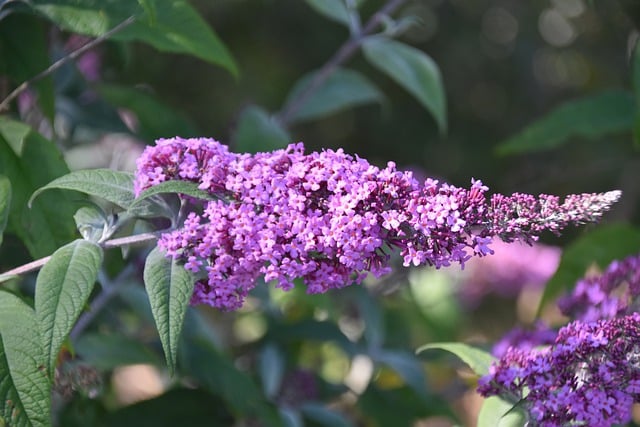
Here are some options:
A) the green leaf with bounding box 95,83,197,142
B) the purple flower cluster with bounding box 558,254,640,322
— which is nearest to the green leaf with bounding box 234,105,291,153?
the green leaf with bounding box 95,83,197,142

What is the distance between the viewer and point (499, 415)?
1187 millimetres

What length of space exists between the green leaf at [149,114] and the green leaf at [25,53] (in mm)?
325

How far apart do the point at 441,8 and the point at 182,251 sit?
9.86 ft

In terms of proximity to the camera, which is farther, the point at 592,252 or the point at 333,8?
the point at 333,8

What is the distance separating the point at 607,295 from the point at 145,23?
859 mm

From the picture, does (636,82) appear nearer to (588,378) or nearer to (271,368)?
(588,378)

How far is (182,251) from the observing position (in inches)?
41.6

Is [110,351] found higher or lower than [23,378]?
lower

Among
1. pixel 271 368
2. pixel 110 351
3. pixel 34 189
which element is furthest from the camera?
pixel 271 368

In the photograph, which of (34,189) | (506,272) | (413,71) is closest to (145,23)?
(34,189)

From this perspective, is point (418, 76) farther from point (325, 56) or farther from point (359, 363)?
point (325, 56)

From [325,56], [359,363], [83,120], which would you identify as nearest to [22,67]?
[83,120]

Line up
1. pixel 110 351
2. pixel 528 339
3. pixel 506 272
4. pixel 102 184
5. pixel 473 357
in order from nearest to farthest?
pixel 102 184 → pixel 473 357 → pixel 528 339 → pixel 110 351 → pixel 506 272

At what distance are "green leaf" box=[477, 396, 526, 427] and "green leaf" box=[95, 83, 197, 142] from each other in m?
0.87
